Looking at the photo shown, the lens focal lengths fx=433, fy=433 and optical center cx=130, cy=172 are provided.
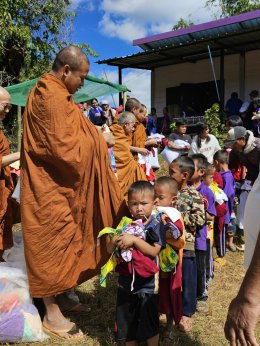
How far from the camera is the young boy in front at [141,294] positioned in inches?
105

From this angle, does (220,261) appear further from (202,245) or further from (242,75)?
(242,75)

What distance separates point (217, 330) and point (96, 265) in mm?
1079

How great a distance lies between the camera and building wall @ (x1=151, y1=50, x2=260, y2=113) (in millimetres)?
13688

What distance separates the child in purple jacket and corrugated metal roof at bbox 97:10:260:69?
6303 mm

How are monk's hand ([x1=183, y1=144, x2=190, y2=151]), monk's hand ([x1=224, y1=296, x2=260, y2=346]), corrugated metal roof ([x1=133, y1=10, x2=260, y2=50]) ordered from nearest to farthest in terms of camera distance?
monk's hand ([x1=224, y1=296, x2=260, y2=346]), monk's hand ([x1=183, y1=144, x2=190, y2=151]), corrugated metal roof ([x1=133, y1=10, x2=260, y2=50])

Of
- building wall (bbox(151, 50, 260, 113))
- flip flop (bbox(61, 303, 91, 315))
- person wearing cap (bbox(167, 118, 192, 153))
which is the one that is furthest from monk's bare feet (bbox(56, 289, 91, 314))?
building wall (bbox(151, 50, 260, 113))

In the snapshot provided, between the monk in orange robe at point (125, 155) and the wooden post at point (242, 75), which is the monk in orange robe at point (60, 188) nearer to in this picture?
the monk in orange robe at point (125, 155)

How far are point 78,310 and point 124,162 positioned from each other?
152cm

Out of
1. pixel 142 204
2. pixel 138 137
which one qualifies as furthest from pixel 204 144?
pixel 142 204

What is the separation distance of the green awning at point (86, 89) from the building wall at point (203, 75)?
513 cm

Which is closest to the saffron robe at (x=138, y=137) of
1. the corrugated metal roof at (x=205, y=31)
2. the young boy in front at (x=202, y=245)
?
the young boy in front at (x=202, y=245)

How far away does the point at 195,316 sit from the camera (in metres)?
3.63

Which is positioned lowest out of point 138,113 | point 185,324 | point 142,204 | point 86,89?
point 185,324

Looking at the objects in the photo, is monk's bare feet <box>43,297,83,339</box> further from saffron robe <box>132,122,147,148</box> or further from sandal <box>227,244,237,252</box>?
sandal <box>227,244,237,252</box>
